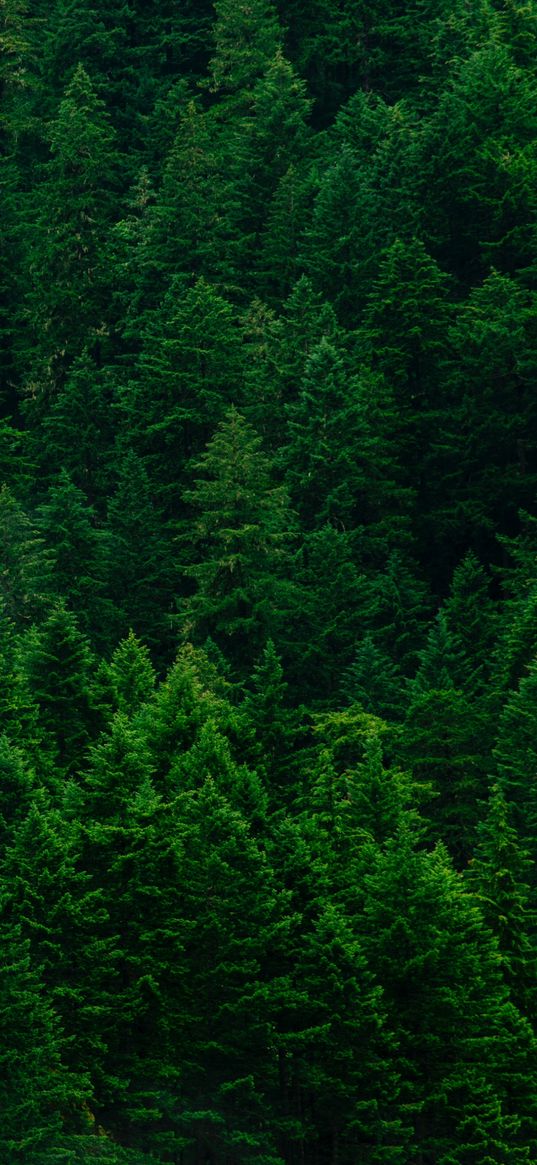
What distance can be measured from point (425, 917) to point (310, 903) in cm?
258

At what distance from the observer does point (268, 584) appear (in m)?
53.8

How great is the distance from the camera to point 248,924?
124ft

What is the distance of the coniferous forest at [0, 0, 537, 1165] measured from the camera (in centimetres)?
3694

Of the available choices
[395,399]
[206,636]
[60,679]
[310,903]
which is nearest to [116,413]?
[395,399]

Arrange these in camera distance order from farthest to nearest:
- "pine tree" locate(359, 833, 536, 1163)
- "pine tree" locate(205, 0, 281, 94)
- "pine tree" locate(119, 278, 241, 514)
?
1. "pine tree" locate(205, 0, 281, 94)
2. "pine tree" locate(119, 278, 241, 514)
3. "pine tree" locate(359, 833, 536, 1163)

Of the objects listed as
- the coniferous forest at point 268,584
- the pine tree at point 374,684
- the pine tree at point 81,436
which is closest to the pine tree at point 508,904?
the coniferous forest at point 268,584

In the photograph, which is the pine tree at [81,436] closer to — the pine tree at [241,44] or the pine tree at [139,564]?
the pine tree at [139,564]

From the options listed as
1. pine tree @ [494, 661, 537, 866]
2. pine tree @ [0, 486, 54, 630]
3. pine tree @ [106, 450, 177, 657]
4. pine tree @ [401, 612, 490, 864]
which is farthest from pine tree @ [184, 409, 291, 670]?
pine tree @ [494, 661, 537, 866]

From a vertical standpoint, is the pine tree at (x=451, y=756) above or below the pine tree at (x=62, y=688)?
above

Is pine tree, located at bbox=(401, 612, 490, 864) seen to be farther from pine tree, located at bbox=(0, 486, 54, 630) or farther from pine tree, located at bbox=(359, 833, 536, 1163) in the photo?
pine tree, located at bbox=(0, 486, 54, 630)

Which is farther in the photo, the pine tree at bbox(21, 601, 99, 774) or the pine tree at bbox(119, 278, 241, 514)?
the pine tree at bbox(119, 278, 241, 514)

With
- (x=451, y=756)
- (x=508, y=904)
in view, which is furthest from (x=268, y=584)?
(x=508, y=904)

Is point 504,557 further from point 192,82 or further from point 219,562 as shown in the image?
point 192,82

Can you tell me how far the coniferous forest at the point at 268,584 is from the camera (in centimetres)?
3694
